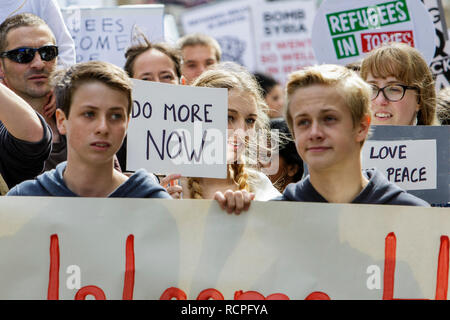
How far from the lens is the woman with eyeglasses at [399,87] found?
4.14m

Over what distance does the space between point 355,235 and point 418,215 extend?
10.0 inches

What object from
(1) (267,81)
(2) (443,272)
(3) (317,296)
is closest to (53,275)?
(3) (317,296)

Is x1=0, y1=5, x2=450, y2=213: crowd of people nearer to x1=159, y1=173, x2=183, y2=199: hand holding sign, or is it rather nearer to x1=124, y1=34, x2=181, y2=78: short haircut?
x1=159, y1=173, x2=183, y2=199: hand holding sign

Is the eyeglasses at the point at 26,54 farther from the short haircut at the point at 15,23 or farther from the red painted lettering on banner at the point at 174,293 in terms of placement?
the red painted lettering on banner at the point at 174,293

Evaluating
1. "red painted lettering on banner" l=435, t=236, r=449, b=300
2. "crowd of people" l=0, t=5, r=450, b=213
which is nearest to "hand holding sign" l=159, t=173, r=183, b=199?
"crowd of people" l=0, t=5, r=450, b=213

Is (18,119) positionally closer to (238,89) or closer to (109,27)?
(238,89)

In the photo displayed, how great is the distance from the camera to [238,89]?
404 cm

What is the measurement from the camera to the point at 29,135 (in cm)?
350

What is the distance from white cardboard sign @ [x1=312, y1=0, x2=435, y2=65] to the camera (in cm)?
518

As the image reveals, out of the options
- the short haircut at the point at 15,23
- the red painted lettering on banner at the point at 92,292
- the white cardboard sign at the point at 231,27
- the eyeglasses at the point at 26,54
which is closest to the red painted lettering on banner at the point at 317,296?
the red painted lettering on banner at the point at 92,292

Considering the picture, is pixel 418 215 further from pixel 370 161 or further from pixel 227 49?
pixel 227 49

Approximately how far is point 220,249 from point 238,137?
0.85 meters

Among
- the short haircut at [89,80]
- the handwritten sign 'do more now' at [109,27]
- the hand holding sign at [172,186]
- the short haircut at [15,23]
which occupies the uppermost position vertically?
the handwritten sign 'do more now' at [109,27]

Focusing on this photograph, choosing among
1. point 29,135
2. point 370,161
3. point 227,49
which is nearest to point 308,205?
point 370,161
